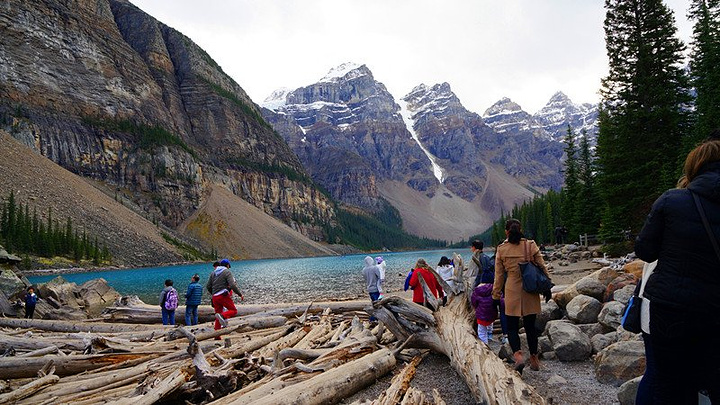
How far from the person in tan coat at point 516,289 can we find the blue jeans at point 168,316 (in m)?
13.5

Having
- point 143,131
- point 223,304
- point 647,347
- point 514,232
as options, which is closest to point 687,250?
point 647,347

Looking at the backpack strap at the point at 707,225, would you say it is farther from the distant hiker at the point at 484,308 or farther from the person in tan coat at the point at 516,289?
the distant hiker at the point at 484,308

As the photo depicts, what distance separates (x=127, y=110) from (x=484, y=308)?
177 m

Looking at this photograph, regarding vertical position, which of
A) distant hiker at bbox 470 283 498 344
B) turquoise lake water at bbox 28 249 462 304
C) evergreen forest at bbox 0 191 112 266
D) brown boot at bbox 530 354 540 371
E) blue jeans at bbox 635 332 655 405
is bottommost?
turquoise lake water at bbox 28 249 462 304

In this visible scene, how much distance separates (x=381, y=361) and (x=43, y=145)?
155208mm

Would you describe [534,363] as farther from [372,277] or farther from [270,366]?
[372,277]

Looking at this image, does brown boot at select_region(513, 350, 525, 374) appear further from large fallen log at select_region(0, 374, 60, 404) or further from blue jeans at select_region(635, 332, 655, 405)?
large fallen log at select_region(0, 374, 60, 404)

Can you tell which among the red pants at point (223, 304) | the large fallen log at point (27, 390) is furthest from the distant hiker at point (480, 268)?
the large fallen log at point (27, 390)

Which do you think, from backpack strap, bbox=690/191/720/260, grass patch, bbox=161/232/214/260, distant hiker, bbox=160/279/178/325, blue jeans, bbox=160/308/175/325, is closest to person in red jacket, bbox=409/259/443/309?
backpack strap, bbox=690/191/720/260

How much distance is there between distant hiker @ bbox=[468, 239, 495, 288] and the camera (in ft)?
29.2

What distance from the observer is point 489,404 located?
4.68m

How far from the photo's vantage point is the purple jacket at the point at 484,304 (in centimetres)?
818

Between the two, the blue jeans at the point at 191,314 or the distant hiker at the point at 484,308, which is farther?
the blue jeans at the point at 191,314

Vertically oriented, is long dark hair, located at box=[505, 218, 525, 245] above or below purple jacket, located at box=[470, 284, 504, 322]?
above
